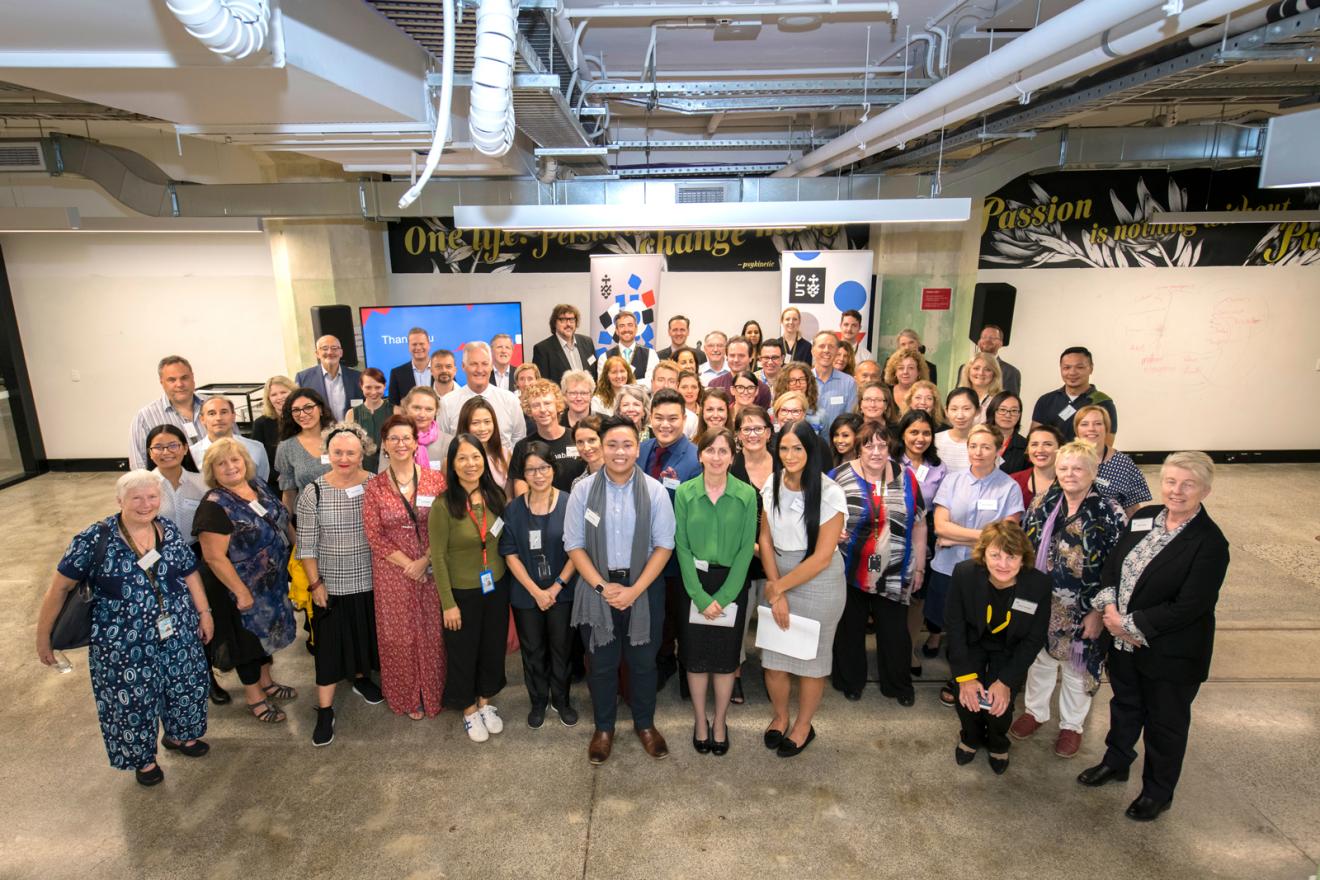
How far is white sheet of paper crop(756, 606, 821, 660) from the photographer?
3201mm

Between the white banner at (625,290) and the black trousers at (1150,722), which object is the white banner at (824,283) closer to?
the white banner at (625,290)

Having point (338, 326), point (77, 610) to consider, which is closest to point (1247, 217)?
point (338, 326)

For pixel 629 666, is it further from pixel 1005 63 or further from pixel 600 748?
pixel 1005 63

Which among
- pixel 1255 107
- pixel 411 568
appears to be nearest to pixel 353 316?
pixel 411 568

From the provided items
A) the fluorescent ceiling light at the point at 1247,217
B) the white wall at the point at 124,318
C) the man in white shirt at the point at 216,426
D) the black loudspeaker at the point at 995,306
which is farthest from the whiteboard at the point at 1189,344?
the white wall at the point at 124,318

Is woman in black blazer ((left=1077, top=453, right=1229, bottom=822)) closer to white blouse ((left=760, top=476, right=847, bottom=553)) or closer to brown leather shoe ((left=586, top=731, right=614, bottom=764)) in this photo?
white blouse ((left=760, top=476, right=847, bottom=553))

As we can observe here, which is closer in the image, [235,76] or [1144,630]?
[235,76]

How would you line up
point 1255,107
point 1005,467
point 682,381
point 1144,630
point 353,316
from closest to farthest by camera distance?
1. point 1144,630
2. point 1005,467
3. point 682,381
4. point 1255,107
5. point 353,316

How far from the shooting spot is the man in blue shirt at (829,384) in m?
5.19

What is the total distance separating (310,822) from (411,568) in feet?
3.66

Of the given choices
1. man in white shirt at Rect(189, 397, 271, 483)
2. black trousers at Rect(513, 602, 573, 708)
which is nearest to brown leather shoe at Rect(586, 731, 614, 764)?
black trousers at Rect(513, 602, 573, 708)

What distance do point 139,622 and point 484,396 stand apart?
2.32m

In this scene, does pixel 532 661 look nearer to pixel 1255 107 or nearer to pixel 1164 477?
pixel 1164 477

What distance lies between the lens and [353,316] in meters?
7.74
